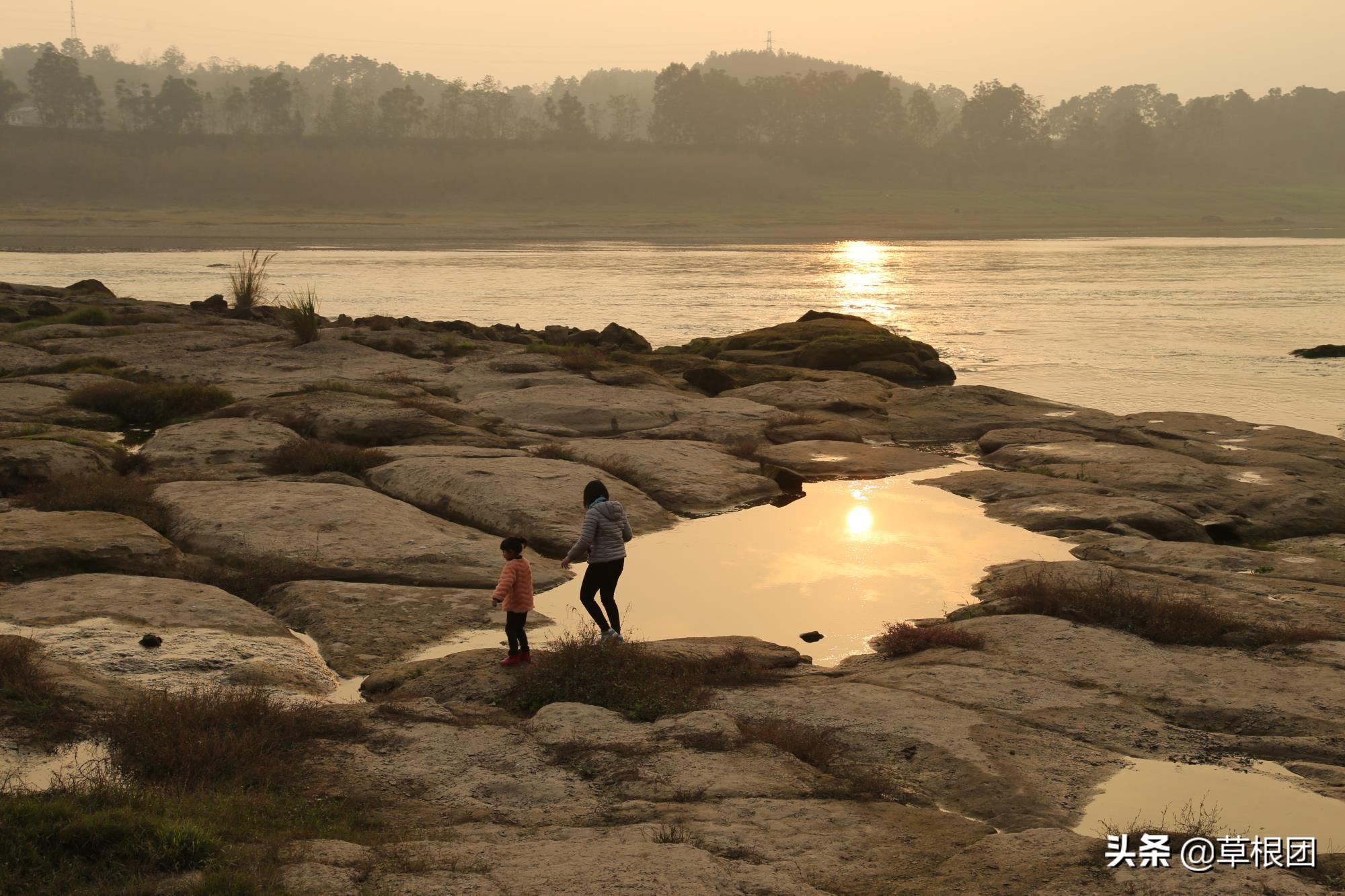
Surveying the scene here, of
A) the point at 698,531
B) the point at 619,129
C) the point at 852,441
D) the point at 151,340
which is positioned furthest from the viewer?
the point at 619,129

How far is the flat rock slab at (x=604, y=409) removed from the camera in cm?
1961

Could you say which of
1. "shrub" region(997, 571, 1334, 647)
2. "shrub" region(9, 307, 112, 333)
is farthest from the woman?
"shrub" region(9, 307, 112, 333)

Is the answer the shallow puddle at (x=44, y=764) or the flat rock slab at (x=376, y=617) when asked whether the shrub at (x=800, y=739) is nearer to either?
the flat rock slab at (x=376, y=617)

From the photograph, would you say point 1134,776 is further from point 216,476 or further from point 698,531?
point 216,476

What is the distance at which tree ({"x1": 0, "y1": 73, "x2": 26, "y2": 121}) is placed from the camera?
453 feet

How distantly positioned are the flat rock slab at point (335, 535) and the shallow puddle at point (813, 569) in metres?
1.09

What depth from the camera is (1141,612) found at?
1042 centimetres

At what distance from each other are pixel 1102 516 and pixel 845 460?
14.0ft

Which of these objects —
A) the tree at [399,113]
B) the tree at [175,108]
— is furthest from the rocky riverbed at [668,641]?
the tree at [399,113]

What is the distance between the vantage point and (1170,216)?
420 ft

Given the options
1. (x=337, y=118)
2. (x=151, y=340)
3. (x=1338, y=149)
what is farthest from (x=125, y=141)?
(x=1338, y=149)

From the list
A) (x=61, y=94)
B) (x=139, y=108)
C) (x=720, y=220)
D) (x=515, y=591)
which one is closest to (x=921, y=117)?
(x=720, y=220)

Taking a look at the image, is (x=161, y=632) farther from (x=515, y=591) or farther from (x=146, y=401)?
(x=146, y=401)

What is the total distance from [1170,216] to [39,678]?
5288 inches
